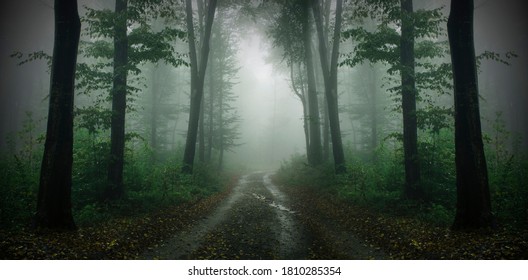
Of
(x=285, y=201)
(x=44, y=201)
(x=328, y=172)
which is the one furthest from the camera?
(x=328, y=172)

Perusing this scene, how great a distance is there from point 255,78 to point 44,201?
63.4 metres

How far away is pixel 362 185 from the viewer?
12.8 meters

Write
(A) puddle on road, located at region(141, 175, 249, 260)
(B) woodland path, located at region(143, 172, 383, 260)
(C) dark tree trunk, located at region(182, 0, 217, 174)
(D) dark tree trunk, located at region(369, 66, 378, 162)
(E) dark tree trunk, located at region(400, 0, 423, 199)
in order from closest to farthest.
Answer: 1. (A) puddle on road, located at region(141, 175, 249, 260)
2. (B) woodland path, located at region(143, 172, 383, 260)
3. (E) dark tree trunk, located at region(400, 0, 423, 199)
4. (C) dark tree trunk, located at region(182, 0, 217, 174)
5. (D) dark tree trunk, located at region(369, 66, 378, 162)

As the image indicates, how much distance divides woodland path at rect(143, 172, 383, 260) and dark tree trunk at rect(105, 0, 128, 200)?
354cm

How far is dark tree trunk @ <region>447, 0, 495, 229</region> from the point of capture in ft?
25.2

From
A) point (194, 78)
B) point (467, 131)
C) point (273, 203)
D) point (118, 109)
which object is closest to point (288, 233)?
point (273, 203)

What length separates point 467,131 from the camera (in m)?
7.79

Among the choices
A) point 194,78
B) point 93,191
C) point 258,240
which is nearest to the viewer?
point 258,240

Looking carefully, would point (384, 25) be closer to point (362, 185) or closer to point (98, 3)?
point (362, 185)

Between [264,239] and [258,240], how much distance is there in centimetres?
18

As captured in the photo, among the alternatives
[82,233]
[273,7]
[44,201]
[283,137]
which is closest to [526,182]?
[82,233]

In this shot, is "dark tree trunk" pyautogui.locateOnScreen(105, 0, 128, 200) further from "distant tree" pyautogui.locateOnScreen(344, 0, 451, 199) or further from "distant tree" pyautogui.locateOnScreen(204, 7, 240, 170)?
"distant tree" pyautogui.locateOnScreen(204, 7, 240, 170)

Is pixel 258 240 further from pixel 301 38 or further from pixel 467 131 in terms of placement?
pixel 301 38

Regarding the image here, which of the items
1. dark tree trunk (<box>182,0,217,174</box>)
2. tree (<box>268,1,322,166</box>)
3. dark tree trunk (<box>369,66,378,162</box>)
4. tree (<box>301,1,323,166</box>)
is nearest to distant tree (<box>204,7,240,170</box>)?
tree (<box>268,1,322,166</box>)
